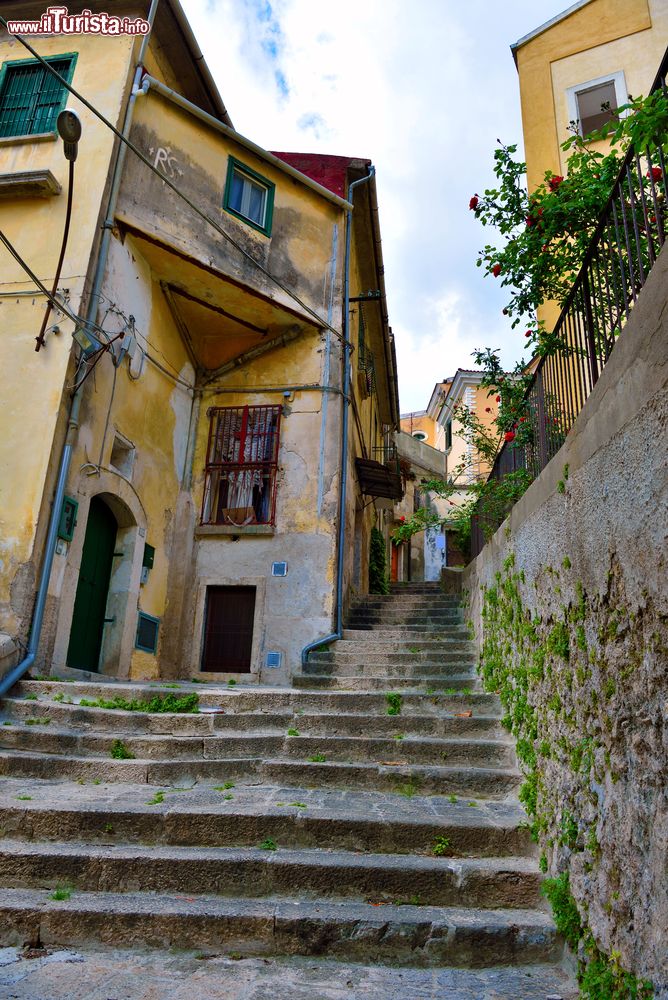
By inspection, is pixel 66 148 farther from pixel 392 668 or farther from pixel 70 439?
pixel 392 668

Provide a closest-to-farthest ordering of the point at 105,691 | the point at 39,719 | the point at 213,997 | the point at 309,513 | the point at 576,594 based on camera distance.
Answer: the point at 213,997, the point at 576,594, the point at 39,719, the point at 105,691, the point at 309,513

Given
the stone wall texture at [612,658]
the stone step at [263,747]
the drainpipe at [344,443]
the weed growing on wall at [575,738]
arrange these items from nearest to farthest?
the stone wall texture at [612,658] → the weed growing on wall at [575,738] → the stone step at [263,747] → the drainpipe at [344,443]

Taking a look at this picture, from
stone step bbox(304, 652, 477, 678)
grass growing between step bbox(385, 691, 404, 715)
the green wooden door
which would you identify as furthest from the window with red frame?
grass growing between step bbox(385, 691, 404, 715)

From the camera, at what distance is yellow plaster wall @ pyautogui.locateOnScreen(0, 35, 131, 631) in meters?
7.08

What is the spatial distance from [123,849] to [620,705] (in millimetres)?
2810

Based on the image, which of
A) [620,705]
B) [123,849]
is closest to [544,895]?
[620,705]

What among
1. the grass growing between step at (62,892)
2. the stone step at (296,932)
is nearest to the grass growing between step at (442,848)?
the stone step at (296,932)

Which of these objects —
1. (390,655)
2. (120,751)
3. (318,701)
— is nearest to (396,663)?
(390,655)

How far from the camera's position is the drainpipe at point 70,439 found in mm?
6614

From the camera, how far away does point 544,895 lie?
355 centimetres

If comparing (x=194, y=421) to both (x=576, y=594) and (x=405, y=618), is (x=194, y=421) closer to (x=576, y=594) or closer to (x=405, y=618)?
(x=405, y=618)

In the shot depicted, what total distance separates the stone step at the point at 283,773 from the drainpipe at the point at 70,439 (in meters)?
1.50

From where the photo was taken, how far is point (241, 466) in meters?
10.3

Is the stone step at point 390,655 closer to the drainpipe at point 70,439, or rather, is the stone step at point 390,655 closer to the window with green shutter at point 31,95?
the drainpipe at point 70,439
